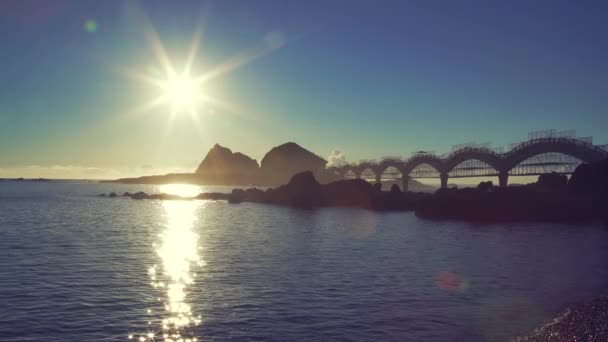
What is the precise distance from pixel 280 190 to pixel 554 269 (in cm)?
10270

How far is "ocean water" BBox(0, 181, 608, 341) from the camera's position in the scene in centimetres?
1769

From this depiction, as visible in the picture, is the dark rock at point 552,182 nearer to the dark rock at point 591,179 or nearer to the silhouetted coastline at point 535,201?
the silhouetted coastline at point 535,201

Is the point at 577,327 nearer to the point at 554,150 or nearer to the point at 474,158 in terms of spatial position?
the point at 554,150

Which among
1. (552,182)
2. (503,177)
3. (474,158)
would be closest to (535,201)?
(552,182)

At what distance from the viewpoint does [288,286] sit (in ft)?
82.5

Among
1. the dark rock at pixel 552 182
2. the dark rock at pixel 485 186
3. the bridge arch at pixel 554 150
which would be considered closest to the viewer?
the dark rock at pixel 552 182

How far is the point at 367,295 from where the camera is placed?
23281 mm

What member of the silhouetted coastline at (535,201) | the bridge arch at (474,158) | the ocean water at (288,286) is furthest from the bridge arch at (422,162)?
the ocean water at (288,286)

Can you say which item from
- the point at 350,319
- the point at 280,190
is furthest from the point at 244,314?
the point at 280,190

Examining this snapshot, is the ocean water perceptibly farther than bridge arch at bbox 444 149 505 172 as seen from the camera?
No

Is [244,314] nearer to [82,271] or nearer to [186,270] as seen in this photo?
[186,270]

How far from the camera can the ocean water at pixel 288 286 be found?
1769 centimetres

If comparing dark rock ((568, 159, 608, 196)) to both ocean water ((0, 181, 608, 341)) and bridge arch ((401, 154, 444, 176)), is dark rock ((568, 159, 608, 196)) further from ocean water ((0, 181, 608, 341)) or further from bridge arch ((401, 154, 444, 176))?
bridge arch ((401, 154, 444, 176))

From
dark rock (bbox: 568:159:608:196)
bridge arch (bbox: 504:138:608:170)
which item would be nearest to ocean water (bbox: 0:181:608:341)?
dark rock (bbox: 568:159:608:196)
